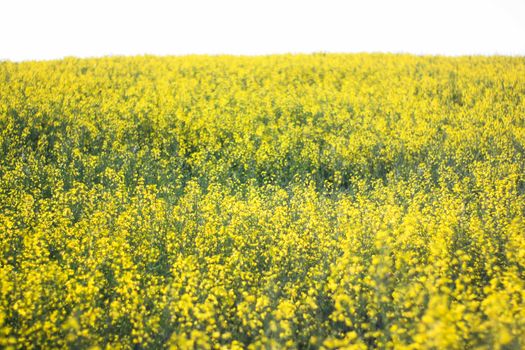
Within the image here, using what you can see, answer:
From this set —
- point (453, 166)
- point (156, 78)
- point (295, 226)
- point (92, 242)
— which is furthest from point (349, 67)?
point (92, 242)

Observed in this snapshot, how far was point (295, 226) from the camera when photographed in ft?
20.2

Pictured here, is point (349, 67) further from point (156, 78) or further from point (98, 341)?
point (98, 341)

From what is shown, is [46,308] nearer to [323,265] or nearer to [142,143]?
[323,265]

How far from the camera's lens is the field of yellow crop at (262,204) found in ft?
13.0

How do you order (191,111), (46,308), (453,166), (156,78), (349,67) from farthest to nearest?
(349,67) < (156,78) < (191,111) < (453,166) < (46,308)

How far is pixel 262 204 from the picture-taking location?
729 centimetres

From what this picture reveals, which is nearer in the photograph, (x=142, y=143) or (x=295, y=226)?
(x=295, y=226)

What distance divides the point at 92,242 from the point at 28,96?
377 inches

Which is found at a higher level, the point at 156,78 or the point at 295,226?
the point at 156,78

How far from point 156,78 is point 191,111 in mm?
5780

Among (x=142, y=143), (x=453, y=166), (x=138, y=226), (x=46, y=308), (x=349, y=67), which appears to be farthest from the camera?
(x=349, y=67)

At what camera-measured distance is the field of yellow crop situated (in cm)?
395

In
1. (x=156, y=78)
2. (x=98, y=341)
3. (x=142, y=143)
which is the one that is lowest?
(x=98, y=341)

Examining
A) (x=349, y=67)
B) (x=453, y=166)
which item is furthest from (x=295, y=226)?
(x=349, y=67)
